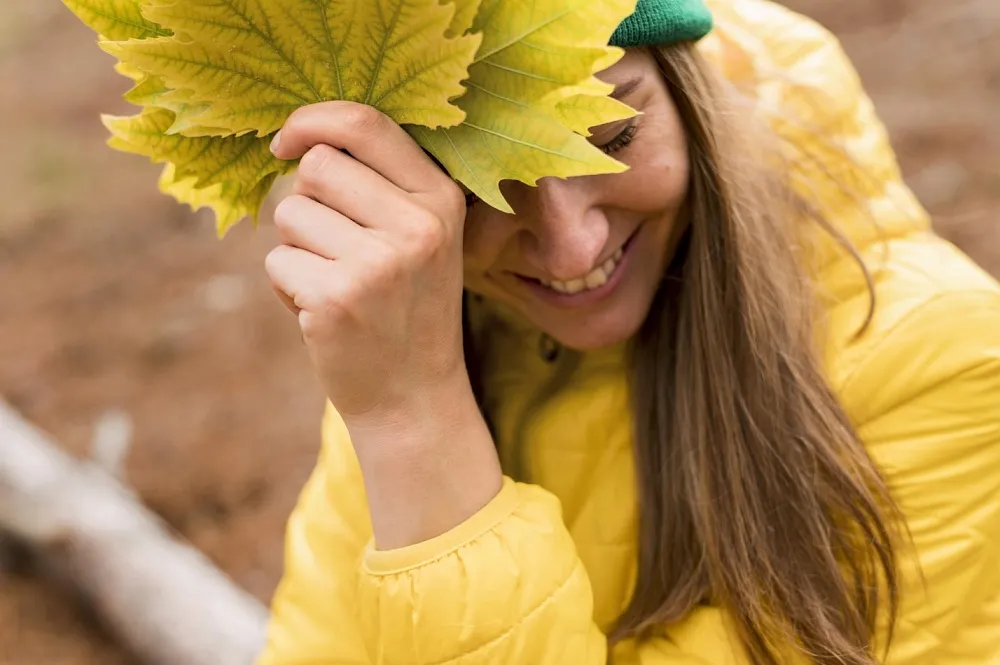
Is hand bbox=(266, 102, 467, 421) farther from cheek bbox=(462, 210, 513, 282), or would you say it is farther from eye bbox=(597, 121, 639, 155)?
eye bbox=(597, 121, 639, 155)

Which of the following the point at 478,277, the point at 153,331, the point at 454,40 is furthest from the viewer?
the point at 153,331

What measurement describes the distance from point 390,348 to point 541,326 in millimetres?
336

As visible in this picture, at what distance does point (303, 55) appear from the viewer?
85cm

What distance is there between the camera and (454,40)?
792mm

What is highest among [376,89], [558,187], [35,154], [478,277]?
[376,89]

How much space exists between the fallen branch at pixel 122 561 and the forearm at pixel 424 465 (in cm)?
135

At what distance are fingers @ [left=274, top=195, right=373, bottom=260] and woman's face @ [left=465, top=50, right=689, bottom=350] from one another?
7.4 inches

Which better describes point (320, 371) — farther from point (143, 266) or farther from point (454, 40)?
point (143, 266)

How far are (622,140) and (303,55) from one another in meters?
0.38

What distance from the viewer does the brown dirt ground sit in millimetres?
3002

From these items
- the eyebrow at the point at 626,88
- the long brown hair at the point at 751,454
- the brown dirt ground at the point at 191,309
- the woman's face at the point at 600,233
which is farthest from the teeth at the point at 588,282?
the brown dirt ground at the point at 191,309

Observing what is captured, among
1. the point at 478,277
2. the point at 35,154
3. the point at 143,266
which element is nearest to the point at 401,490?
the point at 478,277

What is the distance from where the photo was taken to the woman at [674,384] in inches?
36.8

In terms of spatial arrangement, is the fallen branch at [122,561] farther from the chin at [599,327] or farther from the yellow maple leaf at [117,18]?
the yellow maple leaf at [117,18]
